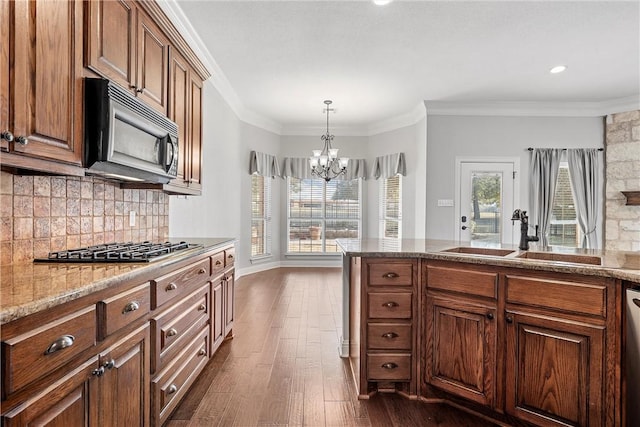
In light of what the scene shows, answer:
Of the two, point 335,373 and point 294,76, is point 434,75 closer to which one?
point 294,76

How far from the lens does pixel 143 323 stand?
1.59 m

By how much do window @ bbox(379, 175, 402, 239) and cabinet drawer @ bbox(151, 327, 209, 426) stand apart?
4.63 metres

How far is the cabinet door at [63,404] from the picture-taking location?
0.93 m

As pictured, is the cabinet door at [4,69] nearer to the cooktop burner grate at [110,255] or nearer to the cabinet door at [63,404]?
the cooktop burner grate at [110,255]

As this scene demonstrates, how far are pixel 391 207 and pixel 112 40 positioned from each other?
5524mm

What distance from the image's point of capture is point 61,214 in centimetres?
185

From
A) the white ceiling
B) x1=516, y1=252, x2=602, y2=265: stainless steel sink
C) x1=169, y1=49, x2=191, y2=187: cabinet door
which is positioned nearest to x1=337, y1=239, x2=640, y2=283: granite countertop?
x1=516, y1=252, x2=602, y2=265: stainless steel sink

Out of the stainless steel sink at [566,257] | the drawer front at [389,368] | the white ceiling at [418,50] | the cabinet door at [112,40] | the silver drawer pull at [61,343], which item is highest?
the white ceiling at [418,50]

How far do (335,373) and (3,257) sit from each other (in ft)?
6.75

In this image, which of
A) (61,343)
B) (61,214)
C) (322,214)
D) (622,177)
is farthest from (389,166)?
(61,343)

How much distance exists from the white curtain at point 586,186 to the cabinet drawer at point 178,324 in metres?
5.62

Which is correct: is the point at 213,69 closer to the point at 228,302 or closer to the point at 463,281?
the point at 228,302

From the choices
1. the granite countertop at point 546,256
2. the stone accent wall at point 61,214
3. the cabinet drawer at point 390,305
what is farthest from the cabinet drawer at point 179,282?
the cabinet drawer at point 390,305

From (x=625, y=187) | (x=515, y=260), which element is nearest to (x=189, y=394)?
(x=515, y=260)
